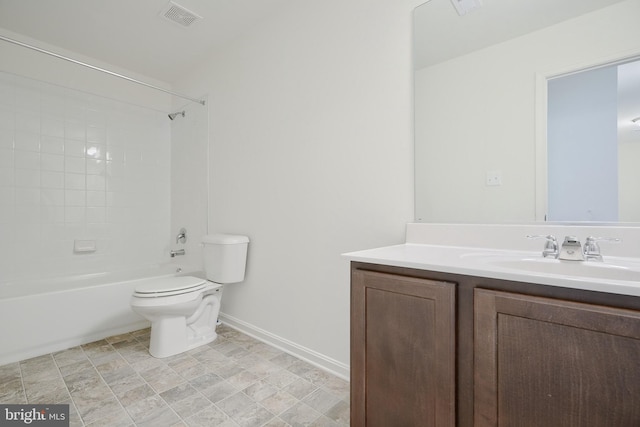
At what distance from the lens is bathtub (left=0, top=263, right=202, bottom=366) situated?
6.05ft

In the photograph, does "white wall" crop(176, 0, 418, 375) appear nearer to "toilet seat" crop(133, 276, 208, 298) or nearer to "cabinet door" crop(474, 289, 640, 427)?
"toilet seat" crop(133, 276, 208, 298)

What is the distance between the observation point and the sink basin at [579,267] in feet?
2.79

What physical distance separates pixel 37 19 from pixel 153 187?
4.99ft

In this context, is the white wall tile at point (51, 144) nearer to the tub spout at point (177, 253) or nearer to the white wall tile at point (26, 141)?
the white wall tile at point (26, 141)

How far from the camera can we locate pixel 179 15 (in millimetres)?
2111

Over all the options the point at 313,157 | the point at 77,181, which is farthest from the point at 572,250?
the point at 77,181

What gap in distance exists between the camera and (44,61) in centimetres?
246

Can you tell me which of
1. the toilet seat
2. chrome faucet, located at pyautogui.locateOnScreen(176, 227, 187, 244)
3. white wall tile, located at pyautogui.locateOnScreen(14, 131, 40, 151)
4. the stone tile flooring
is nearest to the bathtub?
the stone tile flooring

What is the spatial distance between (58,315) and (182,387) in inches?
45.0

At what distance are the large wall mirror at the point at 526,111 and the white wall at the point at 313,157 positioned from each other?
133 mm

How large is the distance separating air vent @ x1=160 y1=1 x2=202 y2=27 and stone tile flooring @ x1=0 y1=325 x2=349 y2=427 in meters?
2.36

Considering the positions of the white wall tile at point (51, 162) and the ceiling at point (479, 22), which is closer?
the ceiling at point (479, 22)

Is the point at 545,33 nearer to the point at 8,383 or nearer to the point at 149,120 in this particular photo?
the point at 8,383

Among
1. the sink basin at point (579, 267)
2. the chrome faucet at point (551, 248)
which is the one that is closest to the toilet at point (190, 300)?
the sink basin at point (579, 267)
